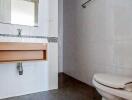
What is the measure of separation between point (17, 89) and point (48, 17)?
1103 millimetres

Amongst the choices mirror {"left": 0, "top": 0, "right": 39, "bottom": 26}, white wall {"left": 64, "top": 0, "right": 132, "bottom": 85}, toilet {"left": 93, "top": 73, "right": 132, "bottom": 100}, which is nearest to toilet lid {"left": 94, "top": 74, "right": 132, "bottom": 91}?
toilet {"left": 93, "top": 73, "right": 132, "bottom": 100}

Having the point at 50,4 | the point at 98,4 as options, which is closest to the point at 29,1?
the point at 50,4

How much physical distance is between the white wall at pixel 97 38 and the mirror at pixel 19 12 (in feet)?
2.88

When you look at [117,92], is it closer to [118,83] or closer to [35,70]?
[118,83]

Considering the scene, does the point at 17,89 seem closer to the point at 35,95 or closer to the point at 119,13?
the point at 35,95

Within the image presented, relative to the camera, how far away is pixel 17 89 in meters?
1.91

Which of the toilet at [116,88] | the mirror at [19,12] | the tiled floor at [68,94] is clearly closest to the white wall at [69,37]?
the tiled floor at [68,94]

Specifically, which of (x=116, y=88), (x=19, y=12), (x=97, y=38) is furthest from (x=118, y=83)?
(x=19, y=12)

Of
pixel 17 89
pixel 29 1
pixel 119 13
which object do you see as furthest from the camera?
pixel 29 1

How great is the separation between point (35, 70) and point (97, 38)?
1.03m

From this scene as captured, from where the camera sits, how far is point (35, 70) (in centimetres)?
204

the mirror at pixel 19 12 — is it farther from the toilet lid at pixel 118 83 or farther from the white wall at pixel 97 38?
the toilet lid at pixel 118 83

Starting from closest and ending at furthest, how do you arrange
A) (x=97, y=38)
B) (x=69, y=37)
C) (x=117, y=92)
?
(x=117, y=92), (x=97, y=38), (x=69, y=37)

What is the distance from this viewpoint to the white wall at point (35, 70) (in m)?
1.83
